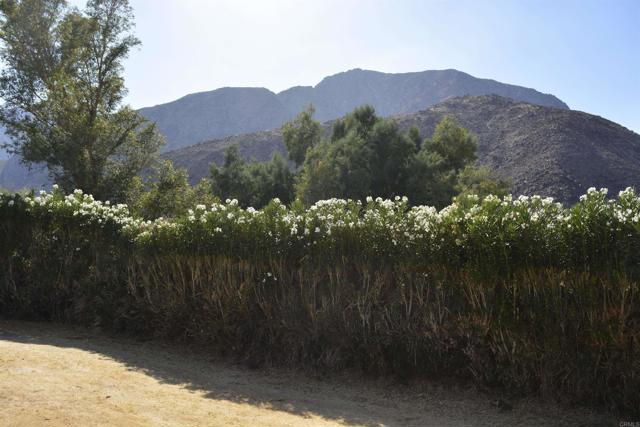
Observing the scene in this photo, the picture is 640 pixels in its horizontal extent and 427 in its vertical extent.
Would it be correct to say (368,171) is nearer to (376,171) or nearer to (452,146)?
(376,171)

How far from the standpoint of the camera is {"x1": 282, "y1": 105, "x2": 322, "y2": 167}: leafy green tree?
4346 cm

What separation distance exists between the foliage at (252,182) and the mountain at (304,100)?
10909 cm

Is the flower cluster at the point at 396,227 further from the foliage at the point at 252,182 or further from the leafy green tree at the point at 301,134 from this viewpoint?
the leafy green tree at the point at 301,134

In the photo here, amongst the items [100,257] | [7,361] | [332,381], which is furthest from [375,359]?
[100,257]

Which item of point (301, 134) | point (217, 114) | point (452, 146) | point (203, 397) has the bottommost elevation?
point (203, 397)

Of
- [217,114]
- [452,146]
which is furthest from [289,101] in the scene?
[452,146]

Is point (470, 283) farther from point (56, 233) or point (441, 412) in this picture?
point (56, 233)

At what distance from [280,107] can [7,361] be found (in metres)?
174

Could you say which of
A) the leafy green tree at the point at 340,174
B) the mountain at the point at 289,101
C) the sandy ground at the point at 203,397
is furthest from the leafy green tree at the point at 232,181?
the mountain at the point at 289,101

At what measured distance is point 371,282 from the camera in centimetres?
627

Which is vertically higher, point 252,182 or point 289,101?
point 289,101

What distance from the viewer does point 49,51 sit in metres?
20.0

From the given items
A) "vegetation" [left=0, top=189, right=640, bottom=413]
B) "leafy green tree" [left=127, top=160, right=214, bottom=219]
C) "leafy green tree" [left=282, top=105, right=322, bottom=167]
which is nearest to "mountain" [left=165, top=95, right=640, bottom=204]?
"leafy green tree" [left=282, top=105, right=322, bottom=167]

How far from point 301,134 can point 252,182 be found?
7278 millimetres
